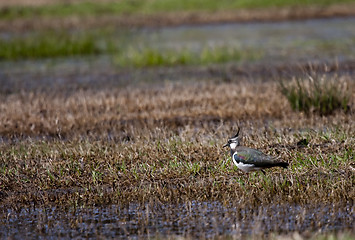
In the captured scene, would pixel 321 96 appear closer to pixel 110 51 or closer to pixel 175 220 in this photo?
pixel 175 220

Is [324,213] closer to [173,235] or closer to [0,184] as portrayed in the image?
[173,235]

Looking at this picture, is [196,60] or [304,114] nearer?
[304,114]

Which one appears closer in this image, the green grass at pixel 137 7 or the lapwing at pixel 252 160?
the lapwing at pixel 252 160

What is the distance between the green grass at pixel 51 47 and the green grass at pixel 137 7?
1645cm

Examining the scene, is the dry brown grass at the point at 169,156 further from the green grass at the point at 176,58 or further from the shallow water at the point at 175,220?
the green grass at the point at 176,58

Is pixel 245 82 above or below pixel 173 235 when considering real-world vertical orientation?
below

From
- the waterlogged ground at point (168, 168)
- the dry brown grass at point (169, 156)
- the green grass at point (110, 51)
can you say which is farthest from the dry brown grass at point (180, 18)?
the dry brown grass at point (169, 156)

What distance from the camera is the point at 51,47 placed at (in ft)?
76.9

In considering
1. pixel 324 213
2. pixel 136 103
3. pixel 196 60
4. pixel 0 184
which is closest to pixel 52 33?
pixel 196 60

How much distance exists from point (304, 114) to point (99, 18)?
2886 centimetres

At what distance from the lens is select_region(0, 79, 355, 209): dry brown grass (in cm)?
718

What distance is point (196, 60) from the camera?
20.2m

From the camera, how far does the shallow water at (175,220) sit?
20.0ft

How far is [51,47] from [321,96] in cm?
1452
